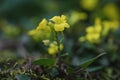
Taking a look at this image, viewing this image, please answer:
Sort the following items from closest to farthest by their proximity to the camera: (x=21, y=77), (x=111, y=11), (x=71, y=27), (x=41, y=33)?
(x=21, y=77)
(x=41, y=33)
(x=71, y=27)
(x=111, y=11)

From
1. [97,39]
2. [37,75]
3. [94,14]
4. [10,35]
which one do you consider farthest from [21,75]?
[94,14]

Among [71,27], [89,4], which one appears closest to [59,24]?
[71,27]

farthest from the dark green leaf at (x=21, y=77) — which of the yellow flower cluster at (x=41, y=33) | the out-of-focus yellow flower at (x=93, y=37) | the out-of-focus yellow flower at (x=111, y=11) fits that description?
the out-of-focus yellow flower at (x=111, y=11)

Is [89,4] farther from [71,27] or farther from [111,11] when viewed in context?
[71,27]

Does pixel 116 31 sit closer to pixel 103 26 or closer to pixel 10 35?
pixel 103 26

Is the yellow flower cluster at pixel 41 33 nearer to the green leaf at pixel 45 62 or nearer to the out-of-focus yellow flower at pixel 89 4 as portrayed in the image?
the green leaf at pixel 45 62

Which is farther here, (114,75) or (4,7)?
(4,7)

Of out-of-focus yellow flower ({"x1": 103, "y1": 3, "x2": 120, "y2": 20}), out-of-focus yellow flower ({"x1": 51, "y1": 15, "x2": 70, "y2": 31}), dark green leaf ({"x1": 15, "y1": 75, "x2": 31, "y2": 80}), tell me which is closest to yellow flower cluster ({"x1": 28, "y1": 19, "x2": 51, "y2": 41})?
out-of-focus yellow flower ({"x1": 51, "y1": 15, "x2": 70, "y2": 31})

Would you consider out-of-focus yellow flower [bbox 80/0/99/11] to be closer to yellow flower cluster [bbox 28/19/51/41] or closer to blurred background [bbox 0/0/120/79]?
blurred background [bbox 0/0/120/79]

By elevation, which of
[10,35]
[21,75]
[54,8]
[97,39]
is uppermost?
[54,8]
